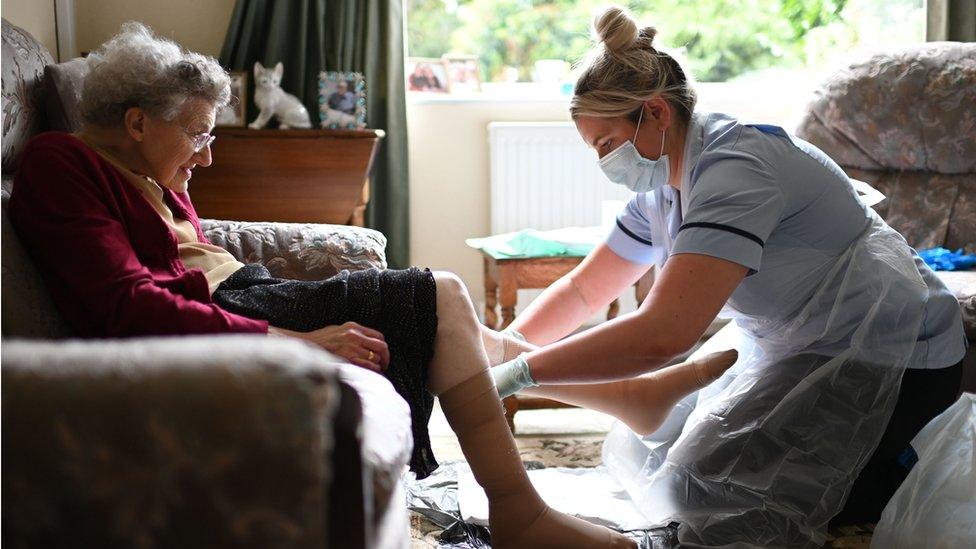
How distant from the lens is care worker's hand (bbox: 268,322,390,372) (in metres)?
1.35

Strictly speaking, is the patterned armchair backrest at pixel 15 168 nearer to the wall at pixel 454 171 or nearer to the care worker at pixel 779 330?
the care worker at pixel 779 330

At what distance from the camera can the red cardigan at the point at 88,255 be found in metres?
1.27

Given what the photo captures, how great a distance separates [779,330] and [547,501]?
1.89 feet

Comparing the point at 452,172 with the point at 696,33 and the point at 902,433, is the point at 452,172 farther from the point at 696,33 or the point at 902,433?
the point at 902,433

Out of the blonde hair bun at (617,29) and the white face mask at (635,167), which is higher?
the blonde hair bun at (617,29)

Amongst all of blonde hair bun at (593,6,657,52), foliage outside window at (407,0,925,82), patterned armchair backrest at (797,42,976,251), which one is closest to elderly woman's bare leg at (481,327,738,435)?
blonde hair bun at (593,6,657,52)

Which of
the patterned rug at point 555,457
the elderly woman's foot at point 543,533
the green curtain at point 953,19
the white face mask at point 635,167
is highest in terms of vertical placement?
the green curtain at point 953,19

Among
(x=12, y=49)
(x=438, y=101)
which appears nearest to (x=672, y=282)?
(x=12, y=49)

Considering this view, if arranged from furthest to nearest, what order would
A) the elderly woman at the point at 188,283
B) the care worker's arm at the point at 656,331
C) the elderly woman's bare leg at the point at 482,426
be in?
1. the care worker's arm at the point at 656,331
2. the elderly woman's bare leg at the point at 482,426
3. the elderly woman at the point at 188,283

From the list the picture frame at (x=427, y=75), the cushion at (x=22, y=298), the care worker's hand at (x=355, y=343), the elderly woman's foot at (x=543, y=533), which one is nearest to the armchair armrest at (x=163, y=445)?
the cushion at (x=22, y=298)

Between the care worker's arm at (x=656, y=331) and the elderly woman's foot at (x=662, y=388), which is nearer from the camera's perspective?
the care worker's arm at (x=656, y=331)

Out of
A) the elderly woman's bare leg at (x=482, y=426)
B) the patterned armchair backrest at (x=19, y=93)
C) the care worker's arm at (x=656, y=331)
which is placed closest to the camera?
the elderly woman's bare leg at (x=482, y=426)

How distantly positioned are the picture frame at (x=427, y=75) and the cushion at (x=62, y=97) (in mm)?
2143

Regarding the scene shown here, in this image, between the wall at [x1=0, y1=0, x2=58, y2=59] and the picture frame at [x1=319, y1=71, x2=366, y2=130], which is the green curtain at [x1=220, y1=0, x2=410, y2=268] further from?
the wall at [x1=0, y1=0, x2=58, y2=59]
